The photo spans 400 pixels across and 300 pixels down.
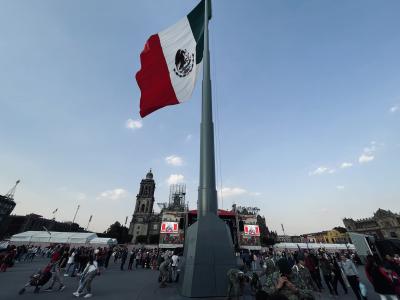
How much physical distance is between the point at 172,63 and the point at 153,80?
1260mm

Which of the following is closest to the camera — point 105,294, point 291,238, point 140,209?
point 105,294

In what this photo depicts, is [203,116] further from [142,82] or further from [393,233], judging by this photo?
[393,233]

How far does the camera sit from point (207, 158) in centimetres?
673

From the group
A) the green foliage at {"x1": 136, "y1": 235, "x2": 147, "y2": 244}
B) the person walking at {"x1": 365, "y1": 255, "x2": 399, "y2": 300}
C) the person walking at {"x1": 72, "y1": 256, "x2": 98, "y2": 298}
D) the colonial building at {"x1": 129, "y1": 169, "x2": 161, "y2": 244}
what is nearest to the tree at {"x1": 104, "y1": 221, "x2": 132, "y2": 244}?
the colonial building at {"x1": 129, "y1": 169, "x2": 161, "y2": 244}

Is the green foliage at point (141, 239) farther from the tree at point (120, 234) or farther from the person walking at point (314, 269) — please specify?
the person walking at point (314, 269)

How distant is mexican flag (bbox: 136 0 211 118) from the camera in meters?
8.50

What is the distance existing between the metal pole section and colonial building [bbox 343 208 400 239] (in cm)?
9858

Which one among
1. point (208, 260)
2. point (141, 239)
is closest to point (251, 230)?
point (208, 260)

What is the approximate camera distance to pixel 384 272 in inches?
183

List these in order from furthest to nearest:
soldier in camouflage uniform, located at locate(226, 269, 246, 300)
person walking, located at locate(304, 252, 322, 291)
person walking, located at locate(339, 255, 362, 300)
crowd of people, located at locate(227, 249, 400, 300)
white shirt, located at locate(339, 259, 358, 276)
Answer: person walking, located at locate(304, 252, 322, 291) < white shirt, located at locate(339, 259, 358, 276) < person walking, located at locate(339, 255, 362, 300) < soldier in camouflage uniform, located at locate(226, 269, 246, 300) < crowd of people, located at locate(227, 249, 400, 300)

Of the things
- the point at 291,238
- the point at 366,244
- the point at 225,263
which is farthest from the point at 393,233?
the point at 225,263

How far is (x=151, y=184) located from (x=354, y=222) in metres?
98.4

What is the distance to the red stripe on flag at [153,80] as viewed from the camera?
8.48 m

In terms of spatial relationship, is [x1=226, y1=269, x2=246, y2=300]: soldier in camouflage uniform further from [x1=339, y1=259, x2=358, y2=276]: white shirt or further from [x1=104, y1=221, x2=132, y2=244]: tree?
[x1=104, y1=221, x2=132, y2=244]: tree
